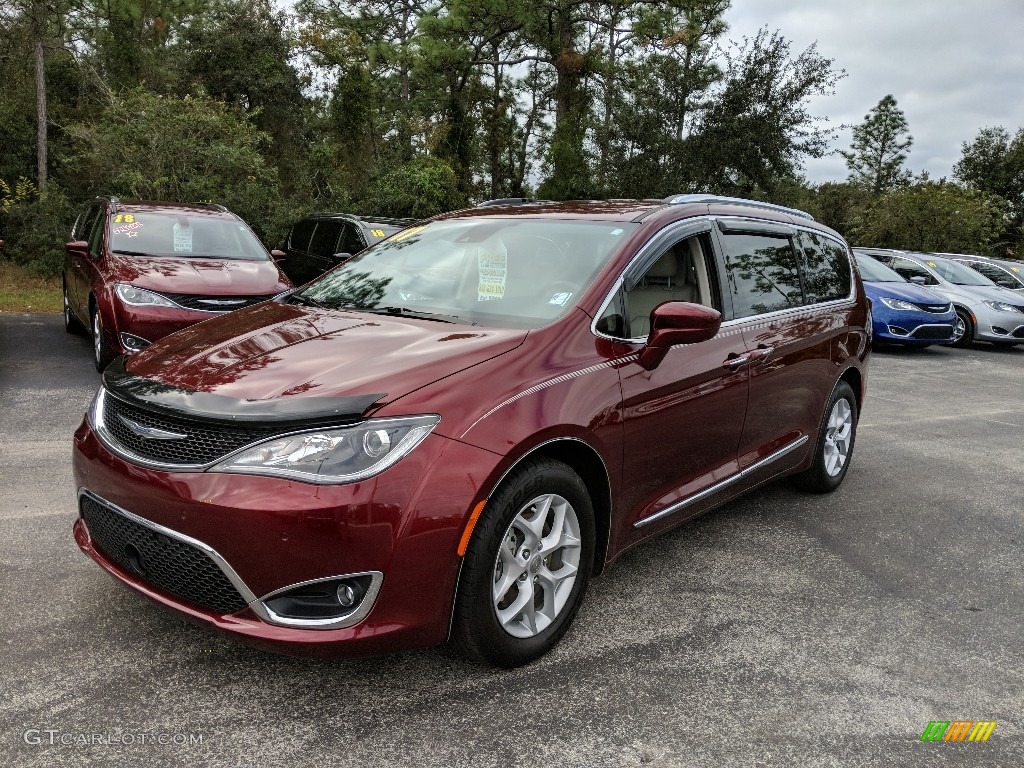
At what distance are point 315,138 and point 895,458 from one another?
23.4 meters

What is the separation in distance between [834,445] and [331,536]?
12.5 feet

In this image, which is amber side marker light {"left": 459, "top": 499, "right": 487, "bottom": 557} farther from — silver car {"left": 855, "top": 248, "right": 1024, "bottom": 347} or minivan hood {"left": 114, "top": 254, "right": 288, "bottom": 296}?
silver car {"left": 855, "top": 248, "right": 1024, "bottom": 347}

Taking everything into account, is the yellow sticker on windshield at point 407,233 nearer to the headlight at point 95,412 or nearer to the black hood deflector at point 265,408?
the headlight at point 95,412

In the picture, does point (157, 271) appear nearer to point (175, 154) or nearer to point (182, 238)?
point (182, 238)

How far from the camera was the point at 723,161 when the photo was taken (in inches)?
794

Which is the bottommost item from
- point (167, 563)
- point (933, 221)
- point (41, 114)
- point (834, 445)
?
point (834, 445)

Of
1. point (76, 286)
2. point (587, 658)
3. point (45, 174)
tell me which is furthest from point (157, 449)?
point (45, 174)

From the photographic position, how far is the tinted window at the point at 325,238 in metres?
11.1

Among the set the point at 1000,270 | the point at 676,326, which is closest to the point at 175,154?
the point at 676,326

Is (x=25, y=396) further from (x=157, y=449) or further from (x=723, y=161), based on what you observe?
(x=723, y=161)

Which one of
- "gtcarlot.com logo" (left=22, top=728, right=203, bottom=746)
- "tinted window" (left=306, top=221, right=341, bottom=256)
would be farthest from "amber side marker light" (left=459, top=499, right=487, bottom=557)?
"tinted window" (left=306, top=221, right=341, bottom=256)

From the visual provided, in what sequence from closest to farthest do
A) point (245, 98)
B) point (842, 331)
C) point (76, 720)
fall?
point (76, 720) < point (842, 331) < point (245, 98)

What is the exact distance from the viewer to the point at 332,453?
2467mm

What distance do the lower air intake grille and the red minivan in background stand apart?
179 inches
